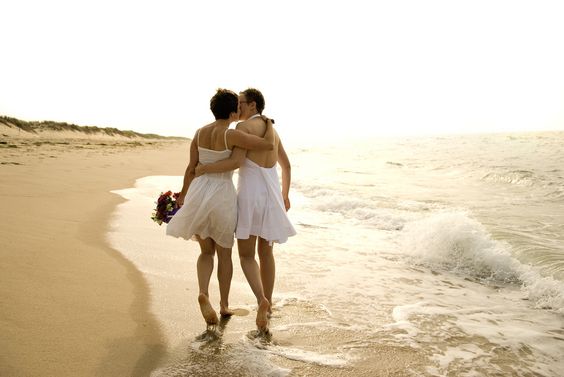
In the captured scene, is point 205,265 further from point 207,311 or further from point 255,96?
point 255,96

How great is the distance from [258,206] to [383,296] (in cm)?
191

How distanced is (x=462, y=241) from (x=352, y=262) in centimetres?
194

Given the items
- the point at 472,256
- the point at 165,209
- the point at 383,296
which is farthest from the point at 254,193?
the point at 472,256

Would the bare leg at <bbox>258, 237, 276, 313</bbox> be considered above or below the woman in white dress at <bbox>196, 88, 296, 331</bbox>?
below

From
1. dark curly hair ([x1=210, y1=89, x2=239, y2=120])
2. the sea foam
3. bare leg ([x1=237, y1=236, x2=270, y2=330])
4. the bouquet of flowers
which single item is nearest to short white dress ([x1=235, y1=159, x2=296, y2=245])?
bare leg ([x1=237, y1=236, x2=270, y2=330])

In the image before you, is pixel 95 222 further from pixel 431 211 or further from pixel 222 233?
pixel 431 211

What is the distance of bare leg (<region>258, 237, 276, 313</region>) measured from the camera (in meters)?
4.31

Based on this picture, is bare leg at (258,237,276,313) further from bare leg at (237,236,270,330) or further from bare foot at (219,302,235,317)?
bare foot at (219,302,235,317)

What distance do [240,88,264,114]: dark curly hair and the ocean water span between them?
6.22 feet

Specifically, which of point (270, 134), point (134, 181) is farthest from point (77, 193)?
point (270, 134)

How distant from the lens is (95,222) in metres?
6.90

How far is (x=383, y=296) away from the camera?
4945 mm

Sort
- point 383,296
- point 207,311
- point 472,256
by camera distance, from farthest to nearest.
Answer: point 472,256 → point 383,296 → point 207,311

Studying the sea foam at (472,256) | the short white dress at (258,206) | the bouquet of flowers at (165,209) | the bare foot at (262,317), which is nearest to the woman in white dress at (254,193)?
the short white dress at (258,206)
